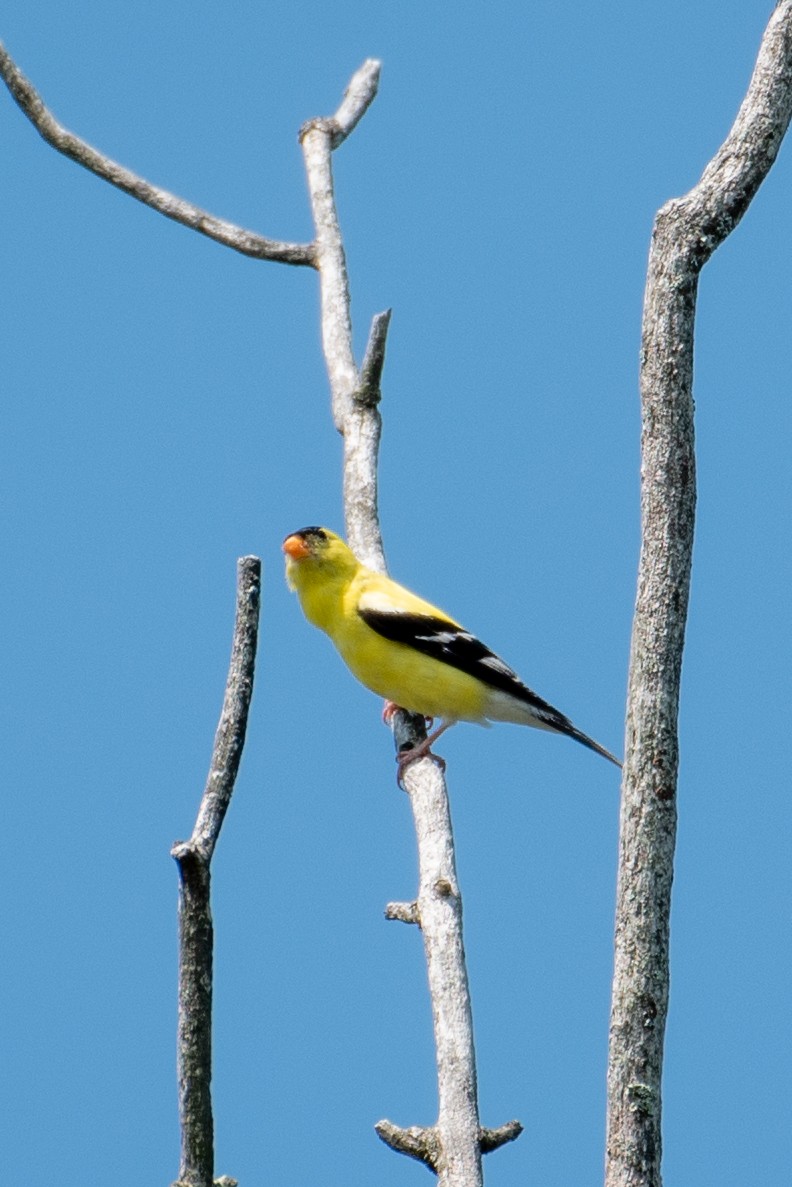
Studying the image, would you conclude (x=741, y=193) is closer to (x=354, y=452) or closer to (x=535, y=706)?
(x=354, y=452)

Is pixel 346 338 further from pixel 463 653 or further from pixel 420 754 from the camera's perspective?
pixel 420 754

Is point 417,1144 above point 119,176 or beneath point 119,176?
beneath

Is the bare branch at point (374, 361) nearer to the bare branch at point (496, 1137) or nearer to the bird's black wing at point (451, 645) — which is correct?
the bird's black wing at point (451, 645)

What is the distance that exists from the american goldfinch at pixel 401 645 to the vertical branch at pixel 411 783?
0.55ft

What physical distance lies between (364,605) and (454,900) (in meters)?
2.28

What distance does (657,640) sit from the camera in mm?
3566

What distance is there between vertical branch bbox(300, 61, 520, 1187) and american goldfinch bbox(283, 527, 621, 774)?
0.17 m

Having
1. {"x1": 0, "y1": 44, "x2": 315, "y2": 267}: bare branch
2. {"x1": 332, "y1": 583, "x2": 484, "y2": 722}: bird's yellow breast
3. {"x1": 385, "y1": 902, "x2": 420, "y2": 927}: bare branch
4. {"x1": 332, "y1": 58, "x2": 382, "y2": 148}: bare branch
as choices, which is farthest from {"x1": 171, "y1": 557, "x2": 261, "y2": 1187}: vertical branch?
{"x1": 332, "y1": 58, "x2": 382, "y2": 148}: bare branch

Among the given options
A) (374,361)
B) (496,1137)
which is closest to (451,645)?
(374,361)

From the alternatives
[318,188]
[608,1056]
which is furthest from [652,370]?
[318,188]

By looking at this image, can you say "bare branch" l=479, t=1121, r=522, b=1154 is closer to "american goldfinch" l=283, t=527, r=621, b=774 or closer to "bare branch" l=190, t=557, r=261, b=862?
"bare branch" l=190, t=557, r=261, b=862

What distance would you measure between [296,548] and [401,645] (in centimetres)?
69

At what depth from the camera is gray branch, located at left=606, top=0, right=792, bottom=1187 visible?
11.2ft

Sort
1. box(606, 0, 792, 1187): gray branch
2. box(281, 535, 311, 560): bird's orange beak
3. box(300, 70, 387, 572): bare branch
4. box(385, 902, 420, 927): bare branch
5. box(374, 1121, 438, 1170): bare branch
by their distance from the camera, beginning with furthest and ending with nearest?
box(281, 535, 311, 560): bird's orange beak < box(300, 70, 387, 572): bare branch < box(385, 902, 420, 927): bare branch < box(374, 1121, 438, 1170): bare branch < box(606, 0, 792, 1187): gray branch
